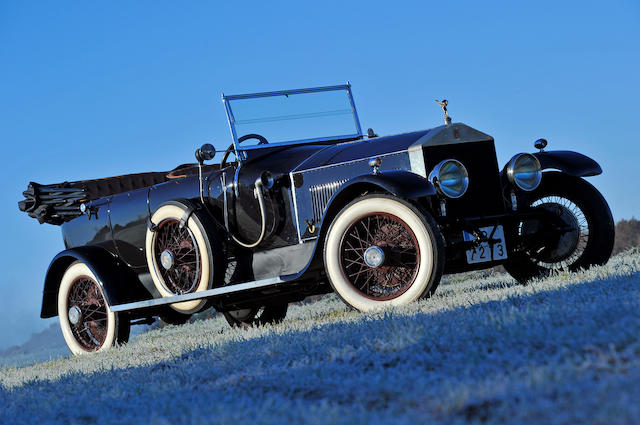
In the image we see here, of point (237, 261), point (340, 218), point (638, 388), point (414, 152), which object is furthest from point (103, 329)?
point (638, 388)

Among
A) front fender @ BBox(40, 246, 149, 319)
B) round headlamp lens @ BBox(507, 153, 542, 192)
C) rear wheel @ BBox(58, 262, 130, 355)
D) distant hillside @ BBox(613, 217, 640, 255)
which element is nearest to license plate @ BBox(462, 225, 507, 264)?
round headlamp lens @ BBox(507, 153, 542, 192)

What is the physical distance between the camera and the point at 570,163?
684 cm

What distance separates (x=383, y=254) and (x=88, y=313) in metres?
4.24

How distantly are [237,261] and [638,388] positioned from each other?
193 inches

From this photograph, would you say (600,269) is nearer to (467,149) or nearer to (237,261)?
(467,149)

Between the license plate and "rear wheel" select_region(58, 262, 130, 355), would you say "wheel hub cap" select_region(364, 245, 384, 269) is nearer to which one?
the license plate

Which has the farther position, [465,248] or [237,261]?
[237,261]

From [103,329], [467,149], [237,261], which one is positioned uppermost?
[467,149]

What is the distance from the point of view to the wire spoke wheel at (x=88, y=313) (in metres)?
8.30

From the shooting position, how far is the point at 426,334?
150 inches

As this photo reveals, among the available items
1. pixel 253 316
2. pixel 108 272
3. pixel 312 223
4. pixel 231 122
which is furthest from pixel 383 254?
pixel 108 272

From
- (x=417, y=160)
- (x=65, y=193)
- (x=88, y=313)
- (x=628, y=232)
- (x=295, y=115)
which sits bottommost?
(x=628, y=232)

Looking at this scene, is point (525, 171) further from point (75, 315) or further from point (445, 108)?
point (75, 315)

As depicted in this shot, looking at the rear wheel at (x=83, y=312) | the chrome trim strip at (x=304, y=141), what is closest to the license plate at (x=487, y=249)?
the chrome trim strip at (x=304, y=141)
